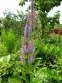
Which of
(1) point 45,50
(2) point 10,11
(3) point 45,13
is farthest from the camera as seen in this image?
(2) point 10,11

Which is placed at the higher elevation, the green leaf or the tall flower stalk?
the tall flower stalk

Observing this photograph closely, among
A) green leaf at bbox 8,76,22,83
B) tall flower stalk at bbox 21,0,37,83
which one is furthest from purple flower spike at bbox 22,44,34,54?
green leaf at bbox 8,76,22,83

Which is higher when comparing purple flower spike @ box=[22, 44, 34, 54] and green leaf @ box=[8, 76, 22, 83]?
purple flower spike @ box=[22, 44, 34, 54]

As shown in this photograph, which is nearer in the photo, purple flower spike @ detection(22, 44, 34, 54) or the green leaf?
purple flower spike @ detection(22, 44, 34, 54)

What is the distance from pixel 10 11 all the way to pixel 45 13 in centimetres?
920

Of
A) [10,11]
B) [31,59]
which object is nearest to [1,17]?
[10,11]

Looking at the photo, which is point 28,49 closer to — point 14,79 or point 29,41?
point 29,41

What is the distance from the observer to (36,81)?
344 cm

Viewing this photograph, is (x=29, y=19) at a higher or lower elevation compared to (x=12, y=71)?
higher

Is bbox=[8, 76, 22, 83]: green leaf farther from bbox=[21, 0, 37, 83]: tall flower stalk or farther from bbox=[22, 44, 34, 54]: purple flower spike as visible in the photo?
bbox=[22, 44, 34, 54]: purple flower spike

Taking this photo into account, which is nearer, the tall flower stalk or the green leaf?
the tall flower stalk

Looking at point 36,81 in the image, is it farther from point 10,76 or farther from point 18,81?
point 10,76

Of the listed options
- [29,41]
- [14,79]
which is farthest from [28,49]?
[14,79]

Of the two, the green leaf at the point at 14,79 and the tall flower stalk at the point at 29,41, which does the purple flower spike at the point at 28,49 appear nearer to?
the tall flower stalk at the point at 29,41
